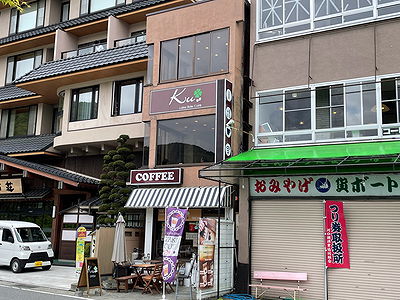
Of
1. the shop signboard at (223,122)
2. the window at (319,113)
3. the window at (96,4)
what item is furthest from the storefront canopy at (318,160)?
the window at (96,4)

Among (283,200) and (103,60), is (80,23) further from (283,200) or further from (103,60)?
(283,200)

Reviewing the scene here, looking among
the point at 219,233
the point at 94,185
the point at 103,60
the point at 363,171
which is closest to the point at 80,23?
the point at 103,60

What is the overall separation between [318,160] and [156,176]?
671 centimetres

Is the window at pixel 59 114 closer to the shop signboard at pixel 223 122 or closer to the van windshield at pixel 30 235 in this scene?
the van windshield at pixel 30 235

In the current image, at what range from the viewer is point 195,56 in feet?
53.9

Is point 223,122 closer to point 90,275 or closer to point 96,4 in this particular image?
point 90,275

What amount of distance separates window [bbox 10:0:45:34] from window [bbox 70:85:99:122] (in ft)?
26.3

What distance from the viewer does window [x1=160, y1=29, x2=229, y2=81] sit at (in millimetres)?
15938

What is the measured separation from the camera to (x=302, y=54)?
14.4 meters

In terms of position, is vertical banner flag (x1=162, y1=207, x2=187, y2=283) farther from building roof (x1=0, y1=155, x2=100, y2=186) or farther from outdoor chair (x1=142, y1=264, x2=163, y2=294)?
building roof (x1=0, y1=155, x2=100, y2=186)

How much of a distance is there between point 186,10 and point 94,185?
378 inches

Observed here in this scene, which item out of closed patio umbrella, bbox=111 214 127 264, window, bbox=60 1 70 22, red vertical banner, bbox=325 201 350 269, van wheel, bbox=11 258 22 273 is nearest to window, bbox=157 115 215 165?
closed patio umbrella, bbox=111 214 127 264

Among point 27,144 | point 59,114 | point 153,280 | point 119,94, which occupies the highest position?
point 119,94

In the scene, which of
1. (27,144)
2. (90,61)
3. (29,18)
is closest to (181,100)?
Result: (90,61)
